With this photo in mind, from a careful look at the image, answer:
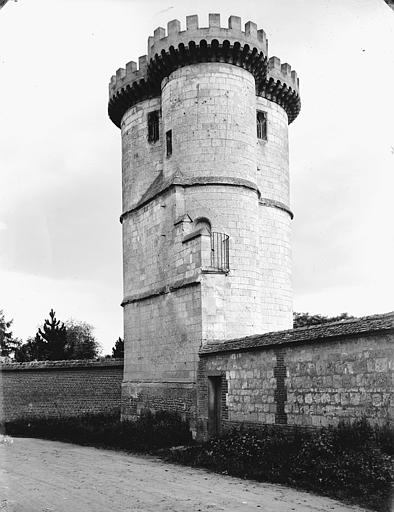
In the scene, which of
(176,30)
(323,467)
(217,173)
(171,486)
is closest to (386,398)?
(323,467)

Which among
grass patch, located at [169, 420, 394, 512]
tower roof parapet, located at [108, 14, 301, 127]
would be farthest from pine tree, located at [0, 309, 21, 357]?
grass patch, located at [169, 420, 394, 512]

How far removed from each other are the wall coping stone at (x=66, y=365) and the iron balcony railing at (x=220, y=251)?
22.8ft

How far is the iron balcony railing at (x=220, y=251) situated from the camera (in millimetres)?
19531

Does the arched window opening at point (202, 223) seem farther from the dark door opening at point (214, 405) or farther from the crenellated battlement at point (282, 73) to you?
the crenellated battlement at point (282, 73)

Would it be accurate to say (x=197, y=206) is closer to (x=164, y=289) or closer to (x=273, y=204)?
(x=164, y=289)

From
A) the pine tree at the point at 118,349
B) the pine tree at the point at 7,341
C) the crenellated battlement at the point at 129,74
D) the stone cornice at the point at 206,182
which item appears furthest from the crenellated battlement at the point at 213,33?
the pine tree at the point at 7,341

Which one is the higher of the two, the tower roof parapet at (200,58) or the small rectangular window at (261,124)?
the tower roof parapet at (200,58)

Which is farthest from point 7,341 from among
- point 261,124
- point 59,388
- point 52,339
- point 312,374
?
point 312,374

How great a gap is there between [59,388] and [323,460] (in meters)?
16.6

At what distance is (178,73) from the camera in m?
21.2

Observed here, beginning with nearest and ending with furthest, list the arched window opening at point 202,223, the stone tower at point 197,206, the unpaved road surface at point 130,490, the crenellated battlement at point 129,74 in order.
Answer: the unpaved road surface at point 130,490
the stone tower at point 197,206
the arched window opening at point 202,223
the crenellated battlement at point 129,74

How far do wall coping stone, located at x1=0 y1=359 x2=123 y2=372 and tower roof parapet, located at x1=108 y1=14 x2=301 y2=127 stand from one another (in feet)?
31.0

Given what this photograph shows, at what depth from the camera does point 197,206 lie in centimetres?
2045

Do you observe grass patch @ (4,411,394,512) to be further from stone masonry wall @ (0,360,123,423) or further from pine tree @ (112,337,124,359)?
pine tree @ (112,337,124,359)
